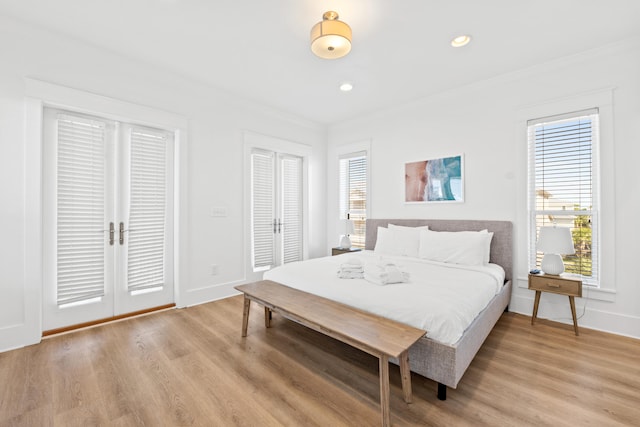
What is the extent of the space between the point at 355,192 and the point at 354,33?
2.71 m

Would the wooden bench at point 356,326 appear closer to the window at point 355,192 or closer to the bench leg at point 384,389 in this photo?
the bench leg at point 384,389

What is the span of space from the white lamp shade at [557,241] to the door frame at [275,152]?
10.9ft

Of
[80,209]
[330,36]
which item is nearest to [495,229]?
[330,36]

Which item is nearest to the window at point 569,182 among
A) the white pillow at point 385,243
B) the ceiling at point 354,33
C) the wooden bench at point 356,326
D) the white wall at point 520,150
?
the white wall at point 520,150

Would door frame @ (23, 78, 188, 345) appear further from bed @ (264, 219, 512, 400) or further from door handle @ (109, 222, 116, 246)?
bed @ (264, 219, 512, 400)

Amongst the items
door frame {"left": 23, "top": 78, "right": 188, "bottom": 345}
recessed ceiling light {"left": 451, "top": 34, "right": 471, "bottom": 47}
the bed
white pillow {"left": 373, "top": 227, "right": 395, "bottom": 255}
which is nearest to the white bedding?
the bed

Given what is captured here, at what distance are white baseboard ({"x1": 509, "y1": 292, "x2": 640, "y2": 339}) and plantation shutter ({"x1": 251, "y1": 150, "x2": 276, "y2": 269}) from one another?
3.36 meters

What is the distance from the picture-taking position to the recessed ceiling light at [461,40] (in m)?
2.57

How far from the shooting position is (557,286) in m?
2.75

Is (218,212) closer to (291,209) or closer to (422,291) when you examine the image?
(291,209)

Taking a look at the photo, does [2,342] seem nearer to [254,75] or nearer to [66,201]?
[66,201]

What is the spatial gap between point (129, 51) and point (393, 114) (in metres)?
3.44

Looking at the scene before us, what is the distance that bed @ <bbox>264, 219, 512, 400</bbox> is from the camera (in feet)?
5.57

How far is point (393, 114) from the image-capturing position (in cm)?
431
